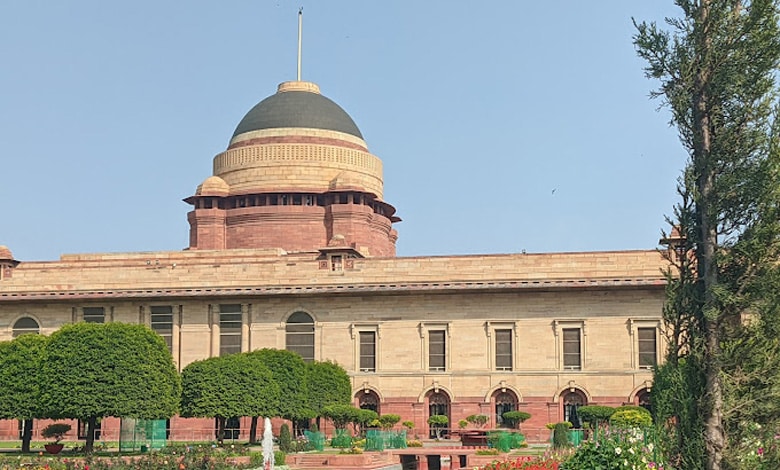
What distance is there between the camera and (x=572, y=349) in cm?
4656

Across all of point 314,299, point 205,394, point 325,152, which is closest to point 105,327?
point 205,394

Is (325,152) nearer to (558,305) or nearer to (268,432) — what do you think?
(558,305)

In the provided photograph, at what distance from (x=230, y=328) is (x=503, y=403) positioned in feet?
38.1

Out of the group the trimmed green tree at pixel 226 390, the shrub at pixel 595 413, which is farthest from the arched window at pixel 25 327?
the shrub at pixel 595 413

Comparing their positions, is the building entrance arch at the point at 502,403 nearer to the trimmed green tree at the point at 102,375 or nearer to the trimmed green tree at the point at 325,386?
the trimmed green tree at the point at 325,386

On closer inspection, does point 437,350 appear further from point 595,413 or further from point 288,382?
point 595,413

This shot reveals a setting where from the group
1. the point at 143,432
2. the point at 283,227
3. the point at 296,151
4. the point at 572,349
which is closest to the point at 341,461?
the point at 143,432

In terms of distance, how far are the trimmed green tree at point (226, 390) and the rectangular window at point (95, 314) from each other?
9603 millimetres

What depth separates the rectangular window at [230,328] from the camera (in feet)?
161

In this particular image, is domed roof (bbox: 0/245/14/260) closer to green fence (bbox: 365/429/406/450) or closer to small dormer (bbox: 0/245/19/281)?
small dormer (bbox: 0/245/19/281)

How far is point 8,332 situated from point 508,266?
21286 mm

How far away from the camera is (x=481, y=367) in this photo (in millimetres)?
47156

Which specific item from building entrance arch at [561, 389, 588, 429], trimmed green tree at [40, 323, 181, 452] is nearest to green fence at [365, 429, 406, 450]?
trimmed green tree at [40, 323, 181, 452]

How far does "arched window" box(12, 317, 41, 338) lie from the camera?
50.4 m
